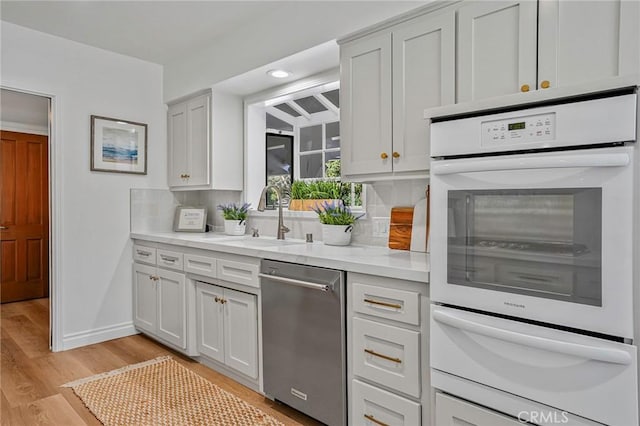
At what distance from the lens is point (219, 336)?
2.60m

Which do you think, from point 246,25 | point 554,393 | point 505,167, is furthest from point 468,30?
point 246,25

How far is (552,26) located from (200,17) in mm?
2320

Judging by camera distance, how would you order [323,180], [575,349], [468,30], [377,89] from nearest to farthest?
[575,349] → [468,30] → [377,89] → [323,180]

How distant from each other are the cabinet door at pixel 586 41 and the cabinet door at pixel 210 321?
7.37 ft

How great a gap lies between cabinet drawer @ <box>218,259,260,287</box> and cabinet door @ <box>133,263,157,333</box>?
1045 millimetres

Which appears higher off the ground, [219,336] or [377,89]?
[377,89]

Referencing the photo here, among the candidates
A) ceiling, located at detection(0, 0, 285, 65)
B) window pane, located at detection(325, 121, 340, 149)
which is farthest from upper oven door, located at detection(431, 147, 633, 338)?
ceiling, located at detection(0, 0, 285, 65)

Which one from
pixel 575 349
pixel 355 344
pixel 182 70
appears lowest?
pixel 355 344

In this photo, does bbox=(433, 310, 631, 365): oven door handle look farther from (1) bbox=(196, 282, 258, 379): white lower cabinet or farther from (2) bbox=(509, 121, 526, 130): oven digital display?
(1) bbox=(196, 282, 258, 379): white lower cabinet

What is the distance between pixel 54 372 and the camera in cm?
273

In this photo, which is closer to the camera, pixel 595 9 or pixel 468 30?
pixel 595 9

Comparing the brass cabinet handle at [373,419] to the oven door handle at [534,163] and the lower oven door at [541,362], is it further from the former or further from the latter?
the oven door handle at [534,163]

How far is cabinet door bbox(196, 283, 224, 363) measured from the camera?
2.59 metres

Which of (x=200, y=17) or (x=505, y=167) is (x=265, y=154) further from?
(x=505, y=167)
